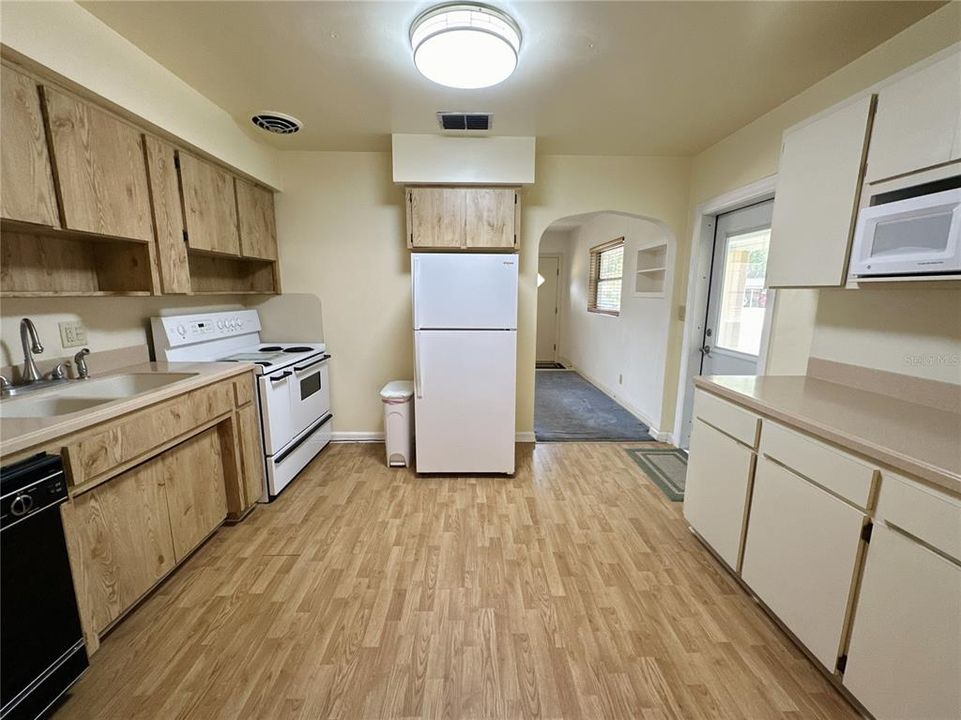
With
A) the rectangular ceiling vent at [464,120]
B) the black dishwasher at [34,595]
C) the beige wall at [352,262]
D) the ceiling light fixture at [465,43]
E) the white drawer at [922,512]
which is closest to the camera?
the white drawer at [922,512]

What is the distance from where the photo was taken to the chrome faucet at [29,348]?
1.59m

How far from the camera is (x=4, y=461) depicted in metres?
1.09

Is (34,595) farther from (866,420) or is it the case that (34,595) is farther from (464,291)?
(866,420)

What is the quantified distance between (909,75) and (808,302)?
1049mm

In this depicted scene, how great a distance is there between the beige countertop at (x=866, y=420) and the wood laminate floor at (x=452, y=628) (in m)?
0.93

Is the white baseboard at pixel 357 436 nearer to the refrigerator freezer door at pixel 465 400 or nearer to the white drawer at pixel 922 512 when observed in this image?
the refrigerator freezer door at pixel 465 400

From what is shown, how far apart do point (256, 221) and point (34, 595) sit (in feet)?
8.29

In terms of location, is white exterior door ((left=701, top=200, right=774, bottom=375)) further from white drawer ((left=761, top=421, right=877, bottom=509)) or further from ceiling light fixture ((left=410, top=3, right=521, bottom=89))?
ceiling light fixture ((left=410, top=3, right=521, bottom=89))

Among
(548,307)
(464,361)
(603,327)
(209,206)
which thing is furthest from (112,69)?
(548,307)

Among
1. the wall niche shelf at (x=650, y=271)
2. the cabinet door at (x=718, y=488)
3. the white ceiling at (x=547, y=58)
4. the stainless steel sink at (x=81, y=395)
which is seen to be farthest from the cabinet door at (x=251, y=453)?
the wall niche shelf at (x=650, y=271)

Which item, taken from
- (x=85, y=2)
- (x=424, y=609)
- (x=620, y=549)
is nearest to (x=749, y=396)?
(x=620, y=549)

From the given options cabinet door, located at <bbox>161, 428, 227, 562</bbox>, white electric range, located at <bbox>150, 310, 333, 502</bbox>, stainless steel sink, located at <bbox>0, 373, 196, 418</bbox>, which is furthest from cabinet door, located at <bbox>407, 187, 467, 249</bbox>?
cabinet door, located at <bbox>161, 428, 227, 562</bbox>

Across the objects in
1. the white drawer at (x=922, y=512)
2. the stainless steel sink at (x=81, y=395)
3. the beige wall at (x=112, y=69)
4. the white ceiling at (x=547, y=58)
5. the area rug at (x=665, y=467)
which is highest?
the white ceiling at (x=547, y=58)

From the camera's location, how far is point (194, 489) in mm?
1899
